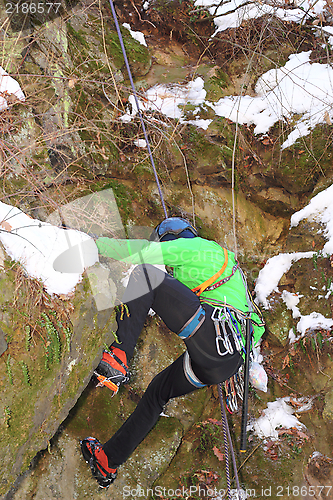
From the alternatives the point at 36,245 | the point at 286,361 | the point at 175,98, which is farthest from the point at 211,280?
the point at 175,98

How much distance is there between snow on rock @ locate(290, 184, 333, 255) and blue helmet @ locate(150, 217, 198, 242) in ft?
4.68

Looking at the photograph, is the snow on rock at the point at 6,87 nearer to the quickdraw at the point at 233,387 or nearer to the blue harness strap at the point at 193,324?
the blue harness strap at the point at 193,324

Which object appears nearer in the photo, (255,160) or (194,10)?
(255,160)

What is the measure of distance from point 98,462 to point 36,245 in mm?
1807

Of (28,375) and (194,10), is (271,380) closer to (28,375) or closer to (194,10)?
(28,375)

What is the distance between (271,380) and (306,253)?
1355mm

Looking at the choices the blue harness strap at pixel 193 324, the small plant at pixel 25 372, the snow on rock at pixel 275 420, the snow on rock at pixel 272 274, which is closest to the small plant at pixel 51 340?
the small plant at pixel 25 372

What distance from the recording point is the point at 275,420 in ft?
9.53

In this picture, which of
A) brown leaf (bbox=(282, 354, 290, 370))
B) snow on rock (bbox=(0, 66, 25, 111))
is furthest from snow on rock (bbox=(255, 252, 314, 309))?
snow on rock (bbox=(0, 66, 25, 111))

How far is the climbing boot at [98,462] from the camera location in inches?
94.2

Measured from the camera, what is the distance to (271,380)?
123 inches

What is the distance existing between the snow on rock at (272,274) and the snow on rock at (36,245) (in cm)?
211

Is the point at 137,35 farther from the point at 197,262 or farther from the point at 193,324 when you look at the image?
the point at 193,324

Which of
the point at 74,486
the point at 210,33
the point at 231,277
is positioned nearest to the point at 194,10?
the point at 210,33
